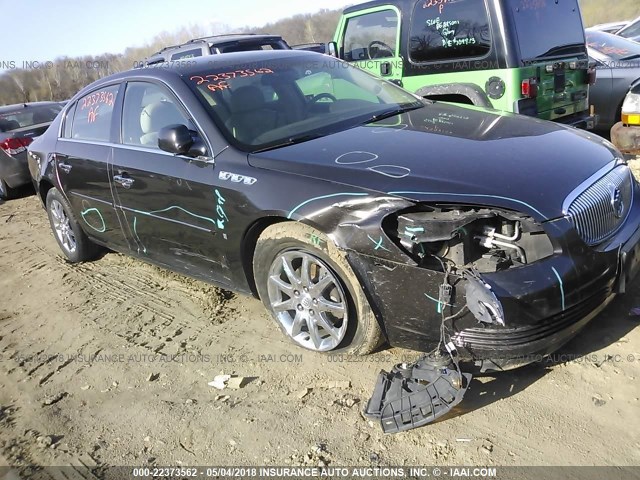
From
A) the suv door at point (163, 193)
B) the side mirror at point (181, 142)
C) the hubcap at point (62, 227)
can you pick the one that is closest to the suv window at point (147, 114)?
the suv door at point (163, 193)

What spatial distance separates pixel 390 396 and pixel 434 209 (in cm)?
90

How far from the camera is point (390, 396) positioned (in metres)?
2.65

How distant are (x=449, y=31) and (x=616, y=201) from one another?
3.53 metres

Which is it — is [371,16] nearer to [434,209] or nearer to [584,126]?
[584,126]

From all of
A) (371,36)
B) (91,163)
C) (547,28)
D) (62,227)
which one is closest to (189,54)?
(371,36)

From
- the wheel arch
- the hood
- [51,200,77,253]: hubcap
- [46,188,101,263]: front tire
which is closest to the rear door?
the wheel arch

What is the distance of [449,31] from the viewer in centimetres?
589

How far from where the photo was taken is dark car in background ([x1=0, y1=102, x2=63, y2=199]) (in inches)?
358

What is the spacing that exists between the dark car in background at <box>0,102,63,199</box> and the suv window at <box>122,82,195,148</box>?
231 inches

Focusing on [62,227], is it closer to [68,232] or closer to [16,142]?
[68,232]

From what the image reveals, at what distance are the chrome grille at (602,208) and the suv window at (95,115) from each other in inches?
133

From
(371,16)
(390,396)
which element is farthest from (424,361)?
(371,16)

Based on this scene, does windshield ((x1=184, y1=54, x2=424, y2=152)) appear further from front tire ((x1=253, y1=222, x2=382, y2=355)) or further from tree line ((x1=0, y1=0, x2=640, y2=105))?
tree line ((x1=0, y1=0, x2=640, y2=105))

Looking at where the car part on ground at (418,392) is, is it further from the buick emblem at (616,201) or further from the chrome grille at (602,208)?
the buick emblem at (616,201)
